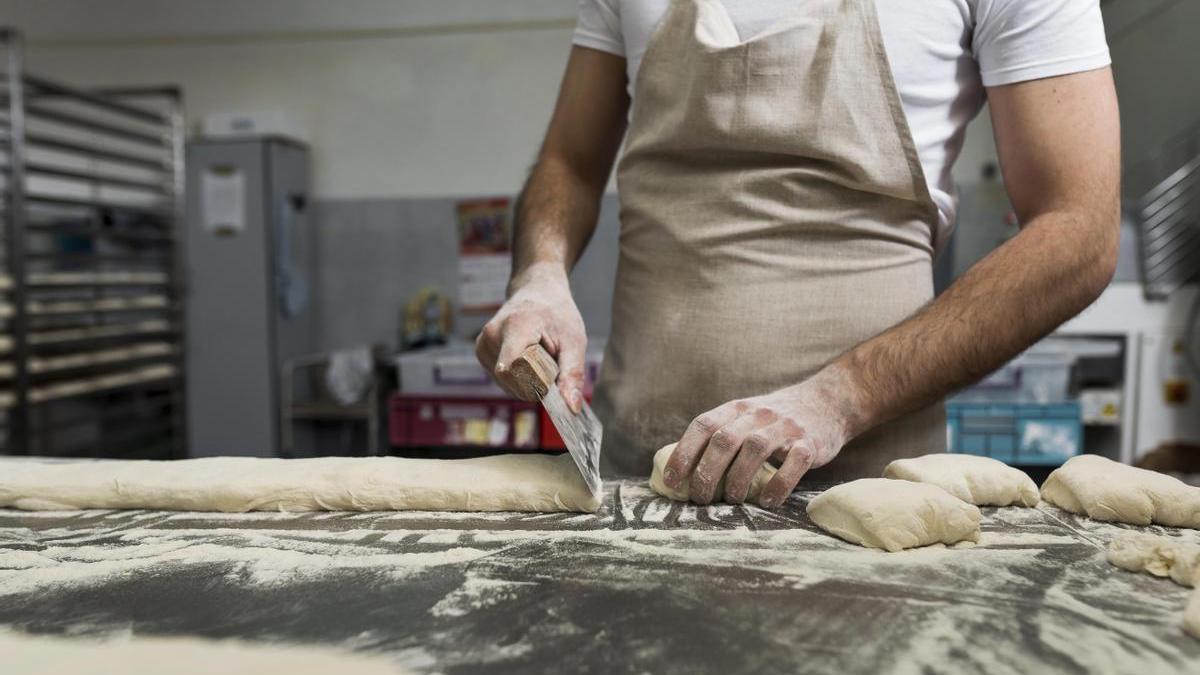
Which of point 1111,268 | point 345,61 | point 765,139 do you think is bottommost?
point 1111,268

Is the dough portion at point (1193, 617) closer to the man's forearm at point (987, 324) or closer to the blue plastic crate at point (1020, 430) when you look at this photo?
the man's forearm at point (987, 324)

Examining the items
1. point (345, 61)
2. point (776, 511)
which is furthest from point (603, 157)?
point (345, 61)

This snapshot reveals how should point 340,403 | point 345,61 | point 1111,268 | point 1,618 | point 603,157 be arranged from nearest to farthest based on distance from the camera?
point 1,618
point 1111,268
point 603,157
point 340,403
point 345,61

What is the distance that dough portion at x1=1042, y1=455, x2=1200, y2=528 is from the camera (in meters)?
0.88

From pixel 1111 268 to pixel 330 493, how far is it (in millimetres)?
956

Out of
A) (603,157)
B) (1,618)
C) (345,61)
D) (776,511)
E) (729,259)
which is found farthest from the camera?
(345,61)

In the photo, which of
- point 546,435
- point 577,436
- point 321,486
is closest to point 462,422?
point 546,435

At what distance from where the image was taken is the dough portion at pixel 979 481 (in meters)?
0.93

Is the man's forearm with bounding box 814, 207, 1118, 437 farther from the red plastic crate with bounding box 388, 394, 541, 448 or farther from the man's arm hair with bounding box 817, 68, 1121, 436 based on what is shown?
the red plastic crate with bounding box 388, 394, 541, 448

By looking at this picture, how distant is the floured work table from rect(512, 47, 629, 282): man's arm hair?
523mm

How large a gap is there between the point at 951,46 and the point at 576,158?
0.57 metres

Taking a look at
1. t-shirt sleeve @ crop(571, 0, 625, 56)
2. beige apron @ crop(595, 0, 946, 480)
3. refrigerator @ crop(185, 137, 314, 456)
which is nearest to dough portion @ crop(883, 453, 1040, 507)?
beige apron @ crop(595, 0, 946, 480)

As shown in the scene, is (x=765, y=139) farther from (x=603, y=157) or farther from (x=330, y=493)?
(x=330, y=493)

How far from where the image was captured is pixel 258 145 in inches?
153
